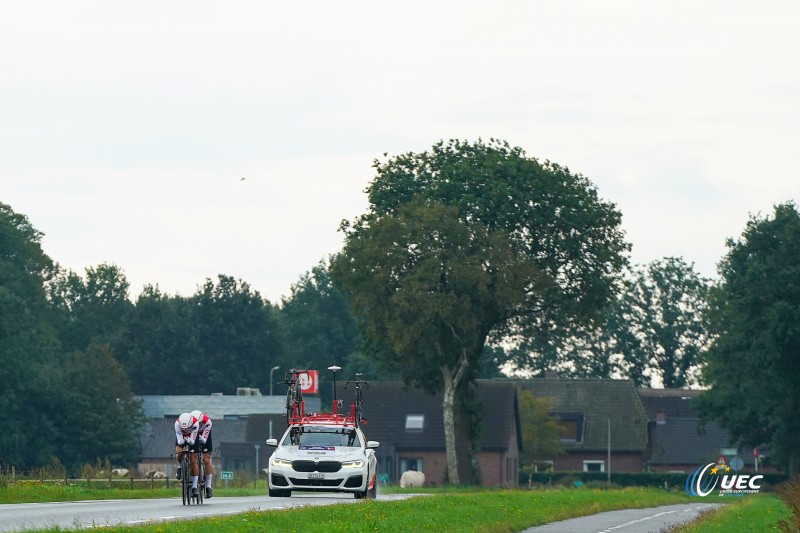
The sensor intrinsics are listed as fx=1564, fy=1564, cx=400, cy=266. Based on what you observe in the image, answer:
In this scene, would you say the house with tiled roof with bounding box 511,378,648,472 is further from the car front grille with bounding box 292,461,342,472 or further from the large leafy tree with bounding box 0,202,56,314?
the car front grille with bounding box 292,461,342,472

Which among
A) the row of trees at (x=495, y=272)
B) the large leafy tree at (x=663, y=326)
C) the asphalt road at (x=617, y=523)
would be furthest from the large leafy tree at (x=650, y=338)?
the asphalt road at (x=617, y=523)

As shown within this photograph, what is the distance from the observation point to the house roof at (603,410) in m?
108

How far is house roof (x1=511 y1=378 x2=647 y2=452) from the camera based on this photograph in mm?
108500

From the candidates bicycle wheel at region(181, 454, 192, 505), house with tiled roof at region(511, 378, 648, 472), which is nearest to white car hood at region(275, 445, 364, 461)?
Result: bicycle wheel at region(181, 454, 192, 505)

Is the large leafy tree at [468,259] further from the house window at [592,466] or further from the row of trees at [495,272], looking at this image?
the house window at [592,466]

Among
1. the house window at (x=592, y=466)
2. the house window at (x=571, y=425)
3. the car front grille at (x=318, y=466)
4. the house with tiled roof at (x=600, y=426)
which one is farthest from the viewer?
the house window at (x=571, y=425)

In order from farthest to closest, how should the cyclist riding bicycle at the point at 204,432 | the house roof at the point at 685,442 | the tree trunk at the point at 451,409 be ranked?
the house roof at the point at 685,442 → the tree trunk at the point at 451,409 → the cyclist riding bicycle at the point at 204,432

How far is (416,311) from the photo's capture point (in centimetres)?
6619

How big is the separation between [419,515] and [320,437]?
23.8ft

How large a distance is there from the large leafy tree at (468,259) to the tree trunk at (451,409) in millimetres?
45

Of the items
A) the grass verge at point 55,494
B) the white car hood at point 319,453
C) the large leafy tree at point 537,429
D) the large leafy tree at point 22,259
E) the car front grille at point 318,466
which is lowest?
the grass verge at point 55,494

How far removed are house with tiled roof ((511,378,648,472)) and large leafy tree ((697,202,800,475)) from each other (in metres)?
25.3

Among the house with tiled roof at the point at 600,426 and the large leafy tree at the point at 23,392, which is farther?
the house with tiled roof at the point at 600,426

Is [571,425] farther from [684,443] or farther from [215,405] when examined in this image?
[215,405]
